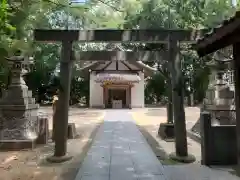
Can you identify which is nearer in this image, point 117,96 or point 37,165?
point 37,165

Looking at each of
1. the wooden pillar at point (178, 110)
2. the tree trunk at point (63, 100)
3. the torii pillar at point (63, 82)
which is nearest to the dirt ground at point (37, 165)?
the torii pillar at point (63, 82)

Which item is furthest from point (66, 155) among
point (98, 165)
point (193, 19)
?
point (193, 19)

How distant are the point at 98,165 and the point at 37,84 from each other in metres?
27.1

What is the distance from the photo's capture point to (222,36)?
3.62 metres

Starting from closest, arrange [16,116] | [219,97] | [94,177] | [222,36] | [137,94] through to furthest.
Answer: [222,36] < [94,177] < [16,116] < [219,97] < [137,94]

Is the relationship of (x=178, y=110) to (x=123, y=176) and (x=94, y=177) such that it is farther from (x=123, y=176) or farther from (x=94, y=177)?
(x=94, y=177)

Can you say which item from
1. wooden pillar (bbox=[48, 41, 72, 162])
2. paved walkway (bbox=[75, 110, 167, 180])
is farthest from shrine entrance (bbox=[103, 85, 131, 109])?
wooden pillar (bbox=[48, 41, 72, 162])

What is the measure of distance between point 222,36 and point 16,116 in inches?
294

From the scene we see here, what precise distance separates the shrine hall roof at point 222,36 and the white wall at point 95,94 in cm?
2508

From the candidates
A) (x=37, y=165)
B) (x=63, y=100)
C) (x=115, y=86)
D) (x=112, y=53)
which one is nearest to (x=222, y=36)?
(x=112, y=53)

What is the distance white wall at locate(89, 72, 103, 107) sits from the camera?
29281 mm

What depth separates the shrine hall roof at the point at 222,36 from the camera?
3223 mm

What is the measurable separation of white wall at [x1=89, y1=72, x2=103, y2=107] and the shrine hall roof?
2508 cm

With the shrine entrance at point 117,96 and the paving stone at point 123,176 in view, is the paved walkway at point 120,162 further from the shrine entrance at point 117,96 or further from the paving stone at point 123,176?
the shrine entrance at point 117,96
